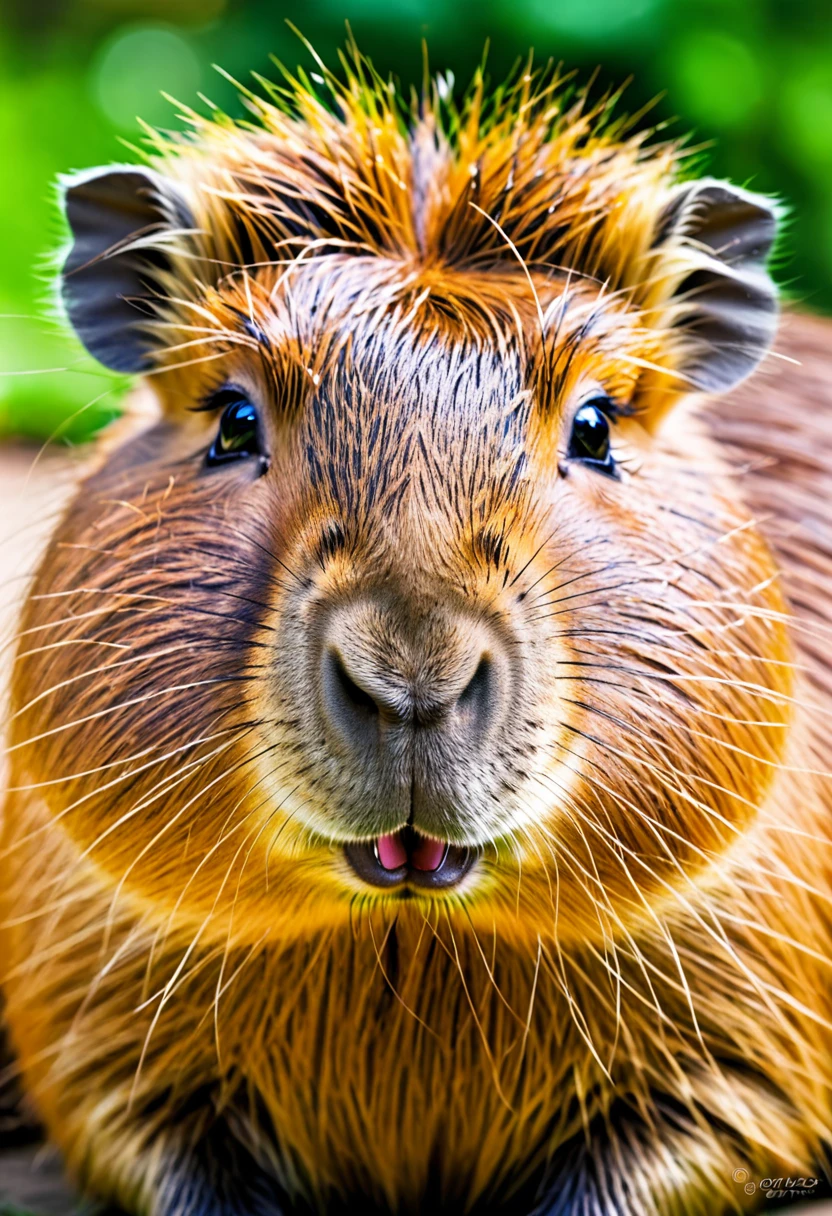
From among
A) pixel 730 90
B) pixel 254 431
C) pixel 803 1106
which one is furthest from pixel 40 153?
pixel 803 1106

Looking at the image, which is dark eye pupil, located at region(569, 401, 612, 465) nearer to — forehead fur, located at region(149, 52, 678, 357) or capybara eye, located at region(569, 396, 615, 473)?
capybara eye, located at region(569, 396, 615, 473)

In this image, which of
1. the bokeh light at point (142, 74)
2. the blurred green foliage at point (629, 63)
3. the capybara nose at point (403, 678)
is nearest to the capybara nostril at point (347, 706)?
the capybara nose at point (403, 678)

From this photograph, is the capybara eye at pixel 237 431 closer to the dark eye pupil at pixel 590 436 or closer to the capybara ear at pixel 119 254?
the capybara ear at pixel 119 254

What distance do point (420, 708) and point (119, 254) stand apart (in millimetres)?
1588

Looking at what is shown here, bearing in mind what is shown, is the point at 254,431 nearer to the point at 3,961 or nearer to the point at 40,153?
the point at 3,961

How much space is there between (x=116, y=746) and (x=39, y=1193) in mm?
1579

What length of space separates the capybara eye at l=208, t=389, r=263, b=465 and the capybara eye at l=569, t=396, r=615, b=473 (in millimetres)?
617

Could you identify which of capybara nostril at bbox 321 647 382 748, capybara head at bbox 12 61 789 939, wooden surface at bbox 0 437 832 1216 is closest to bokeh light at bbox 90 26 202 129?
wooden surface at bbox 0 437 832 1216

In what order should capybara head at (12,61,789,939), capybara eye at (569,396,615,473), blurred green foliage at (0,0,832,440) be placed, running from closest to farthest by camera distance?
capybara head at (12,61,789,939) → capybara eye at (569,396,615,473) → blurred green foliage at (0,0,832,440)

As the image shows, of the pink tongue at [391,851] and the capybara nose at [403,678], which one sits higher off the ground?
the capybara nose at [403,678]

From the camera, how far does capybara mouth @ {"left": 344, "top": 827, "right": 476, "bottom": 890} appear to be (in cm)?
253

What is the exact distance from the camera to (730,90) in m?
7.65

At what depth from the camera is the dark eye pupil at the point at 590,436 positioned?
294 cm

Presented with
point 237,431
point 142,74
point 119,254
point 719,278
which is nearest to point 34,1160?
point 237,431
